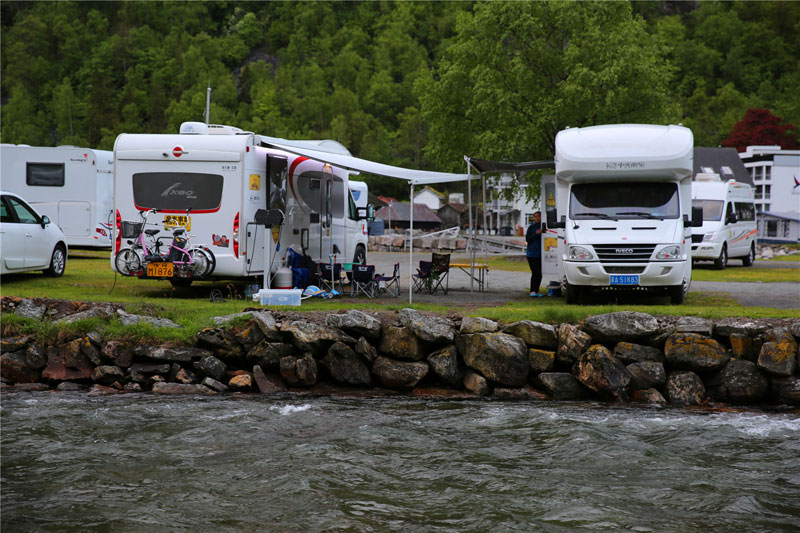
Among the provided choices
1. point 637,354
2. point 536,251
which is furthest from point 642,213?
point 637,354

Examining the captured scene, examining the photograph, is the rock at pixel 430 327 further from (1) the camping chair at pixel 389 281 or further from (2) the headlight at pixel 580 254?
(1) the camping chair at pixel 389 281

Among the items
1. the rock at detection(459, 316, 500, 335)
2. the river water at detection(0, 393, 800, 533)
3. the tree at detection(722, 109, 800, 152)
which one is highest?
the tree at detection(722, 109, 800, 152)

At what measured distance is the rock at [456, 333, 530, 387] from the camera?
10703 millimetres

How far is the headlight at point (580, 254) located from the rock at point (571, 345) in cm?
225

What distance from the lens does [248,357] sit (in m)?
11.1

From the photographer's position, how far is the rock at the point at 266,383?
10.8 m

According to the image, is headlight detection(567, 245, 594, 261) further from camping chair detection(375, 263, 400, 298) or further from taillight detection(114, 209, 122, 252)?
taillight detection(114, 209, 122, 252)

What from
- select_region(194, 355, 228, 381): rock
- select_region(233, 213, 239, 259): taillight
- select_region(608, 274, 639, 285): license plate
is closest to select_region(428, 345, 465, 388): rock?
select_region(194, 355, 228, 381): rock

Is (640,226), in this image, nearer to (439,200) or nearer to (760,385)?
(760,385)

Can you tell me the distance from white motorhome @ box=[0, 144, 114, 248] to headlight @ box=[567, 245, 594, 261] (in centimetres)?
1487

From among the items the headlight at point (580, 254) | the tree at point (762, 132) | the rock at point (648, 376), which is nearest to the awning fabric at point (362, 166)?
the headlight at point (580, 254)

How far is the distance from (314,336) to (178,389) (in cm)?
193

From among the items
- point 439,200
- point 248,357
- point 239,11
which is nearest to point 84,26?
point 239,11

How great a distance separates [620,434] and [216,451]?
170 inches
